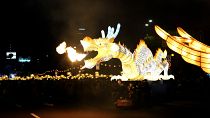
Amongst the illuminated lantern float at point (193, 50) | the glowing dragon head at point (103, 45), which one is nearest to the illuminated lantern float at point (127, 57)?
the glowing dragon head at point (103, 45)

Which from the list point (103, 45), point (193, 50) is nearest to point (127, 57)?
point (103, 45)

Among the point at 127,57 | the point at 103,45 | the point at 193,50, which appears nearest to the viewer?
the point at 193,50

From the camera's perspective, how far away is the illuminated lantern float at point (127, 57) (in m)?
22.2

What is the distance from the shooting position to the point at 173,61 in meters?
36.1

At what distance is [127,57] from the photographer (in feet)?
79.9

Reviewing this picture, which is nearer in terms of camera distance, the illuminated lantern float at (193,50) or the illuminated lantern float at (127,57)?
the illuminated lantern float at (193,50)

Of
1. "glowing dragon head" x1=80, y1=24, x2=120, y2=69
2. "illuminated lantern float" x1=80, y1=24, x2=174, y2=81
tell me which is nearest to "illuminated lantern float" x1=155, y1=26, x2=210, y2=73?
"illuminated lantern float" x1=80, y1=24, x2=174, y2=81

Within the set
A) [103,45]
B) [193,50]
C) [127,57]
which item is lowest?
[193,50]

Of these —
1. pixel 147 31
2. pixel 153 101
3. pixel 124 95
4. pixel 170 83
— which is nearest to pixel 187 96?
pixel 170 83

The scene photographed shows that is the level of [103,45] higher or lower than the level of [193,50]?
higher

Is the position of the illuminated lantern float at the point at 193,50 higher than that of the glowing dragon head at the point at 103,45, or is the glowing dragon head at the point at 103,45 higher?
the glowing dragon head at the point at 103,45

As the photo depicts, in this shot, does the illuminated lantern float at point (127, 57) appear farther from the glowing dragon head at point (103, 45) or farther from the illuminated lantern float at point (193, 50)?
the illuminated lantern float at point (193, 50)

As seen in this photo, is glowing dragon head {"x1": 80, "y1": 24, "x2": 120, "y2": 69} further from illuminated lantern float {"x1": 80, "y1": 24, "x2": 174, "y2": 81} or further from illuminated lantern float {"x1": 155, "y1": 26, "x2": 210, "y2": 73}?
illuminated lantern float {"x1": 155, "y1": 26, "x2": 210, "y2": 73}

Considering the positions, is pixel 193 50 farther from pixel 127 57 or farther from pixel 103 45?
pixel 127 57
